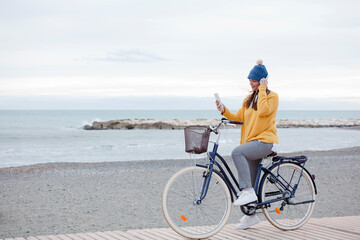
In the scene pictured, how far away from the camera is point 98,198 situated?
9.08 m

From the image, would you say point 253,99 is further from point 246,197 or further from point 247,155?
point 246,197

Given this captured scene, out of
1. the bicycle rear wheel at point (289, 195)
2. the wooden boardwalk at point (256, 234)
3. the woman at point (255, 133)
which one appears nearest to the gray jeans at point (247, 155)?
the woman at point (255, 133)

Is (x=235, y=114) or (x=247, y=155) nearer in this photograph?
Result: (x=247, y=155)

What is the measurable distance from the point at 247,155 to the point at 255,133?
26cm

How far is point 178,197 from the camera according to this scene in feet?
14.3

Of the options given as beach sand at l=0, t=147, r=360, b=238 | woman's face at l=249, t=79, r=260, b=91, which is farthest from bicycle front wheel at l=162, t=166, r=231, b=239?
beach sand at l=0, t=147, r=360, b=238

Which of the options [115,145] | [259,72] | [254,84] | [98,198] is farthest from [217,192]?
[115,145]

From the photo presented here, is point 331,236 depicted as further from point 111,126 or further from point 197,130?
point 111,126

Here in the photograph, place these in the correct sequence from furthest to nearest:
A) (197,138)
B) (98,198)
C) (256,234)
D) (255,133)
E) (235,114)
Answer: (98,198)
(235,114)
(256,234)
(255,133)
(197,138)

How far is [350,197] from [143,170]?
645 centimetres

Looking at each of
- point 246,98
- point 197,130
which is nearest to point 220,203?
point 197,130

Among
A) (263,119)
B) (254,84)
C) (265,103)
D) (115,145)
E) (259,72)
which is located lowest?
(115,145)

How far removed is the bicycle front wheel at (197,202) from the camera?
14.3 ft

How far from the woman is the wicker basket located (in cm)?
50
